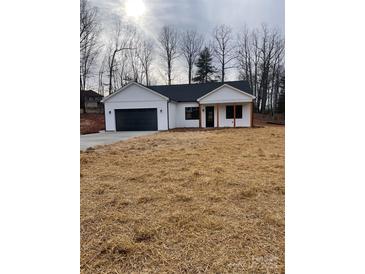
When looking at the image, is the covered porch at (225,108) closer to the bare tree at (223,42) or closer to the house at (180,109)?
the house at (180,109)

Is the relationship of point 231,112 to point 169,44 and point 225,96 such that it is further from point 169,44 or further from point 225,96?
point 169,44

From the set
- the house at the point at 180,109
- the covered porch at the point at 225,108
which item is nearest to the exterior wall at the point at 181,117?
the house at the point at 180,109

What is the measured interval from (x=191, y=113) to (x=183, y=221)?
13881mm

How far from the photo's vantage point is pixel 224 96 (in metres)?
14.5

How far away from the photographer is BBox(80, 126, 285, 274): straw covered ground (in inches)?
58.3

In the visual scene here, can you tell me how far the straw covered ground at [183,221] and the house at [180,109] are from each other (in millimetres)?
10245

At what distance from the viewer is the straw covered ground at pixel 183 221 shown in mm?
1481

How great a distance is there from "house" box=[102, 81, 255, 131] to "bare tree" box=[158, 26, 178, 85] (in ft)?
33.9

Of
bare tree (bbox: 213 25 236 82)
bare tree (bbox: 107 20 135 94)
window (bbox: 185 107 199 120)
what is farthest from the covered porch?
bare tree (bbox: 107 20 135 94)

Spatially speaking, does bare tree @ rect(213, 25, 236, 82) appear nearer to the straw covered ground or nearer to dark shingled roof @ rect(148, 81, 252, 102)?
the straw covered ground
